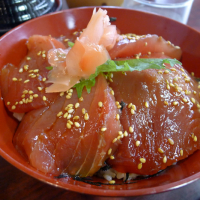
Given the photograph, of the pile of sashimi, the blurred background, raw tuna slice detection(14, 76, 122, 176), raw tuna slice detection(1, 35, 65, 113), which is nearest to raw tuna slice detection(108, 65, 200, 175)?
the pile of sashimi

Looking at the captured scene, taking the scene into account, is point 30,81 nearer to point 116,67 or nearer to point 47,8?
point 116,67

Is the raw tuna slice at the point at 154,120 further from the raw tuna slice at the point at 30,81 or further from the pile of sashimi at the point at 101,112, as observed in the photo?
the raw tuna slice at the point at 30,81

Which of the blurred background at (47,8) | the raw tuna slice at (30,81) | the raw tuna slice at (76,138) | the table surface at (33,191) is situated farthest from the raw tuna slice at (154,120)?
the blurred background at (47,8)

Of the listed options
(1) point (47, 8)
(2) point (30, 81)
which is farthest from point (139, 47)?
(1) point (47, 8)

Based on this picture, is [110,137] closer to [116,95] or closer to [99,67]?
[116,95]

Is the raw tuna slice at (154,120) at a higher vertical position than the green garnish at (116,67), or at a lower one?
lower

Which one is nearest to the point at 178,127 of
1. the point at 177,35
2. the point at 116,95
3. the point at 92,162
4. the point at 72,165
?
the point at 116,95

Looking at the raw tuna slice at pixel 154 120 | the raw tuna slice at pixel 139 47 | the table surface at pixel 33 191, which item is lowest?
the table surface at pixel 33 191

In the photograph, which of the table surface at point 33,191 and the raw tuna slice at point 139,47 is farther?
the raw tuna slice at point 139,47
